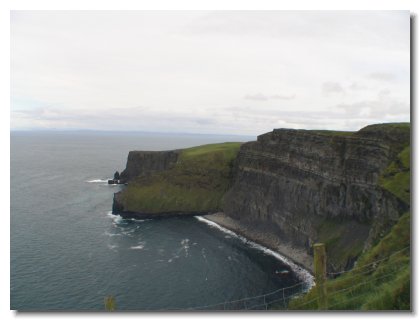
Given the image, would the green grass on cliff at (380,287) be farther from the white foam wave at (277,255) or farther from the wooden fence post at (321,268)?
the white foam wave at (277,255)

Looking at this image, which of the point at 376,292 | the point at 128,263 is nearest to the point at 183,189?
the point at 128,263

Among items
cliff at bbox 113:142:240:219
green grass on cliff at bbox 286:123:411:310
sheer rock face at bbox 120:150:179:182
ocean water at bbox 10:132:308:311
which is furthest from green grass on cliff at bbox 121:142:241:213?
green grass on cliff at bbox 286:123:411:310

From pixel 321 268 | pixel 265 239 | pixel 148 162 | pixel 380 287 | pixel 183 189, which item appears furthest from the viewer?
pixel 148 162

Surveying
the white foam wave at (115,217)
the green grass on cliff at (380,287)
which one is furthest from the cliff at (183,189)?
the green grass on cliff at (380,287)

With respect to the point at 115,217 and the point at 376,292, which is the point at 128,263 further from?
the point at 376,292

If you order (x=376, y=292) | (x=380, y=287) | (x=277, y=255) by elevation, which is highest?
(x=380, y=287)

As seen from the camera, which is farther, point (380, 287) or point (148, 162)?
point (148, 162)
